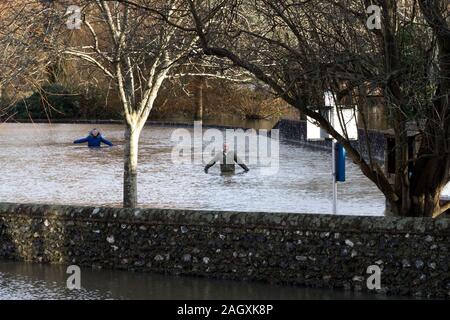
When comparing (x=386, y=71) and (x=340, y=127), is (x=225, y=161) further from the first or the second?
(x=386, y=71)

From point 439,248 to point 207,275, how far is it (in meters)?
3.26

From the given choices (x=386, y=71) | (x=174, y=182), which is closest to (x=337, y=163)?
(x=386, y=71)

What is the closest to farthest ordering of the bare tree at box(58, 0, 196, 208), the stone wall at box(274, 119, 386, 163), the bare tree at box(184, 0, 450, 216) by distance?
the bare tree at box(184, 0, 450, 216), the bare tree at box(58, 0, 196, 208), the stone wall at box(274, 119, 386, 163)

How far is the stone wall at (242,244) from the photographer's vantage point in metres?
12.3

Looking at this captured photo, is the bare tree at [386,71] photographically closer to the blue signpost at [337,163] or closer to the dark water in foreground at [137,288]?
the dark water in foreground at [137,288]

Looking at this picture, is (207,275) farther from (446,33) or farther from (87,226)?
(446,33)

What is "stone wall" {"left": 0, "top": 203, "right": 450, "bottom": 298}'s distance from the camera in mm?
12336

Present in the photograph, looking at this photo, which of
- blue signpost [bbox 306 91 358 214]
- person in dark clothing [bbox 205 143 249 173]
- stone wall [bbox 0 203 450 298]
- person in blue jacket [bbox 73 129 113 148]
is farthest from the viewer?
person in blue jacket [bbox 73 129 113 148]

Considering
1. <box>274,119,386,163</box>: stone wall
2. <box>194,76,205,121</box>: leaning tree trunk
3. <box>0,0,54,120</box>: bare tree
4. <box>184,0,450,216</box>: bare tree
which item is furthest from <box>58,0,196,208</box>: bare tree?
<box>194,76,205,121</box>: leaning tree trunk

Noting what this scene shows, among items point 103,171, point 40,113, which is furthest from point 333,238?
point 40,113

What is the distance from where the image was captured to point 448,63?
1316cm

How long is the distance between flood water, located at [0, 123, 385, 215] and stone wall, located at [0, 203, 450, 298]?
25.6 ft

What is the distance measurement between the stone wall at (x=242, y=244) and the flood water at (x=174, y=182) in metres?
7.80

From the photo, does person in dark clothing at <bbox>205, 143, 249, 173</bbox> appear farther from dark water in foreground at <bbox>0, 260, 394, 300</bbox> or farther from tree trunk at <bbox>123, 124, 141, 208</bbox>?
dark water in foreground at <bbox>0, 260, 394, 300</bbox>
